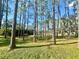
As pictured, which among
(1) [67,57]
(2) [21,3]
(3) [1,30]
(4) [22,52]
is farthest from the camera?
(2) [21,3]

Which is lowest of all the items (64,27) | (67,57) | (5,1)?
(67,57)

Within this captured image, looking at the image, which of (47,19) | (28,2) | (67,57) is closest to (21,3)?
(28,2)

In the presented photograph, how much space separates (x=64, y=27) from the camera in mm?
48656

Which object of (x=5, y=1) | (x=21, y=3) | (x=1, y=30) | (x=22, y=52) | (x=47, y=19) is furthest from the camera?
(x=47, y=19)

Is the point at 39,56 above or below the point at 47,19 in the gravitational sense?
below

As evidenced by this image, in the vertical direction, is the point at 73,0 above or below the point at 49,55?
above

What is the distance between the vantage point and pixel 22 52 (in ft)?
61.5

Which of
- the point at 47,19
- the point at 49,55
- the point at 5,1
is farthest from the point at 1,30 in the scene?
the point at 49,55

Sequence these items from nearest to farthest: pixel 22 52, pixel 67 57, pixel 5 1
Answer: pixel 67 57, pixel 22 52, pixel 5 1

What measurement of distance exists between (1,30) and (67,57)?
28.0m

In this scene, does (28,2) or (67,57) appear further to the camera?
(28,2)

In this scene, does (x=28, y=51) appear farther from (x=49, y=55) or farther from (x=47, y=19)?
(x=47, y=19)

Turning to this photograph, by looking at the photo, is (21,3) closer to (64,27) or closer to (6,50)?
(64,27)

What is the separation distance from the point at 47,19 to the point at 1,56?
3723 centimetres
